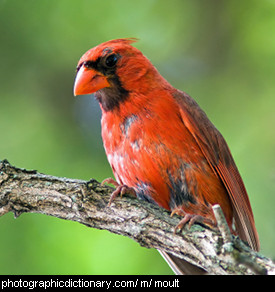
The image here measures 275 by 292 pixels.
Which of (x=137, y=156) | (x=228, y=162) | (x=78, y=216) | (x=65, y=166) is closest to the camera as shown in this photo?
(x=78, y=216)

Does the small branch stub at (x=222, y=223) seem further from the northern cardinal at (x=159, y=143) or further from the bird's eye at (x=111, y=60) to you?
the bird's eye at (x=111, y=60)

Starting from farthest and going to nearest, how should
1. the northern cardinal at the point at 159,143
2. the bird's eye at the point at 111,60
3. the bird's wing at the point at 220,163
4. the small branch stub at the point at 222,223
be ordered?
the bird's eye at the point at 111,60 < the bird's wing at the point at 220,163 < the northern cardinal at the point at 159,143 < the small branch stub at the point at 222,223

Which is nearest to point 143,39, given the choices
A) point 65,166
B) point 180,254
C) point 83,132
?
point 83,132

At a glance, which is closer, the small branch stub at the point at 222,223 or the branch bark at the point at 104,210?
the small branch stub at the point at 222,223

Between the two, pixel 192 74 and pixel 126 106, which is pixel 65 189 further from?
pixel 192 74

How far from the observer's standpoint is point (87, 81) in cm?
387

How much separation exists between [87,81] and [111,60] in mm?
296

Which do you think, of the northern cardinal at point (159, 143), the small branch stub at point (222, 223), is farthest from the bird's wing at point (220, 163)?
the small branch stub at point (222, 223)

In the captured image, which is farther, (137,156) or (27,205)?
(137,156)

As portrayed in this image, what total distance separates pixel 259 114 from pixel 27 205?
2.44 m

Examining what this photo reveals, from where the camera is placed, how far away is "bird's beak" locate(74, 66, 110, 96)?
387 centimetres

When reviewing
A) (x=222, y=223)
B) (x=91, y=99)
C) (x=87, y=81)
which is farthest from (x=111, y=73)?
(x=222, y=223)

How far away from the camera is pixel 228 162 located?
4078 millimetres

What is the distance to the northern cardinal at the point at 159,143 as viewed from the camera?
3729 millimetres
